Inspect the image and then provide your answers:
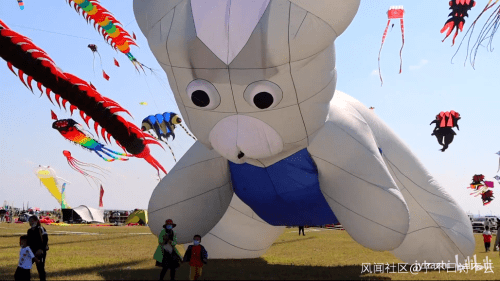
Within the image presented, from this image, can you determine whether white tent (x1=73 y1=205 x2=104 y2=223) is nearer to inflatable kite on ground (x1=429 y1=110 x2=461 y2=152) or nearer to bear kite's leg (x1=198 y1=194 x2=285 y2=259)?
inflatable kite on ground (x1=429 y1=110 x2=461 y2=152)

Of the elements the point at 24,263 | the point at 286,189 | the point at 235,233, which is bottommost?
the point at 24,263

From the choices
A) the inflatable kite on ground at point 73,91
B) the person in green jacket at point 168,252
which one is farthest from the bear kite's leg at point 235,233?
the inflatable kite on ground at point 73,91

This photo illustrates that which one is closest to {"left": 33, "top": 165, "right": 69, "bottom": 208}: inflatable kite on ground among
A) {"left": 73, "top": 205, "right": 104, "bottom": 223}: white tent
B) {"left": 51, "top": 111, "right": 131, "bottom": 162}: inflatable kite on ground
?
{"left": 73, "top": 205, "right": 104, "bottom": 223}: white tent

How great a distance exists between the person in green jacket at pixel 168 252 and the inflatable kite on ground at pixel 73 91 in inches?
286

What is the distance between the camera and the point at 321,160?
7.81 meters

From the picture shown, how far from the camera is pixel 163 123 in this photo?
2247 cm

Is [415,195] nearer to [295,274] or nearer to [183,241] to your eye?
[295,274]

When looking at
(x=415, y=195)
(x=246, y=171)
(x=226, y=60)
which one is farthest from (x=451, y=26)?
(x=226, y=60)

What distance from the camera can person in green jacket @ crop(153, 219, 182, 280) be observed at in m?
7.59

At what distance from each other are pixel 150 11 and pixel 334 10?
7.80ft

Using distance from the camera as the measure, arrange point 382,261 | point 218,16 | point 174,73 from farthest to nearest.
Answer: point 382,261
point 174,73
point 218,16

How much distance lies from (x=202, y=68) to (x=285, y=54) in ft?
3.42

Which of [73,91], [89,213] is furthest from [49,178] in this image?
[73,91]

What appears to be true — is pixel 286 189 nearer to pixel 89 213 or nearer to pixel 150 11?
pixel 150 11
